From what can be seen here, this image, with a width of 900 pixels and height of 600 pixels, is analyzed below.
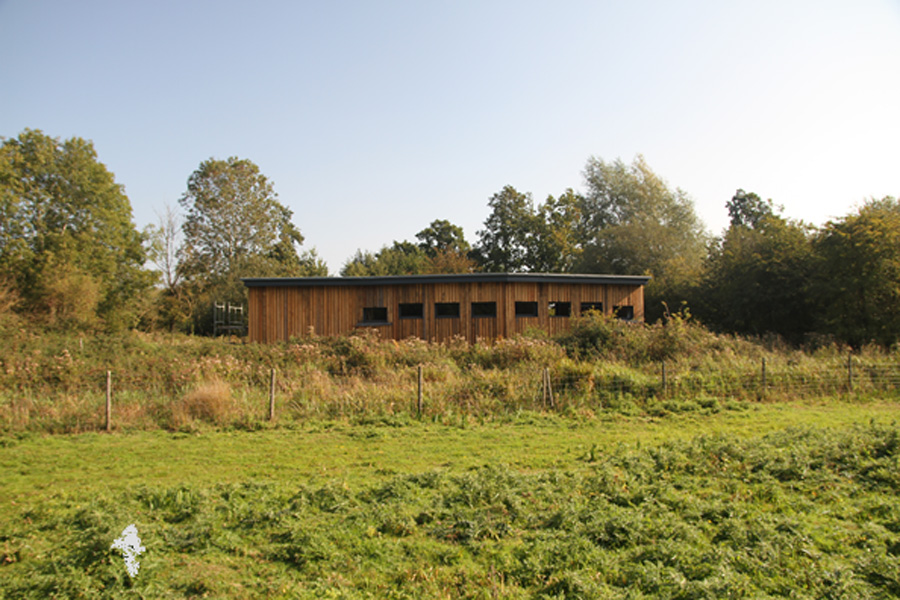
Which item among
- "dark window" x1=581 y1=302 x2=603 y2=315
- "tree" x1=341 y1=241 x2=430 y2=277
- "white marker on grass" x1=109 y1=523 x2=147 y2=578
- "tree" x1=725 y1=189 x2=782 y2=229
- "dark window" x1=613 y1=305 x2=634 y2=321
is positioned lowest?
"white marker on grass" x1=109 y1=523 x2=147 y2=578

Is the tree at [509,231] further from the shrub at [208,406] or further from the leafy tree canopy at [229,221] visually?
the shrub at [208,406]

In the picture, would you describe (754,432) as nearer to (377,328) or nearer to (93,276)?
(377,328)

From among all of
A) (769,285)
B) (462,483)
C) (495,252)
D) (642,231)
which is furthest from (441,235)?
(462,483)

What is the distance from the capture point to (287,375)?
1357cm

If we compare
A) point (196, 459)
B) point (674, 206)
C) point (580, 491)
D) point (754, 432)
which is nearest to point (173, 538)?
point (196, 459)

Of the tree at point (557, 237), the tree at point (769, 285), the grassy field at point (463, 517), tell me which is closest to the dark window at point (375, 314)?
the grassy field at point (463, 517)

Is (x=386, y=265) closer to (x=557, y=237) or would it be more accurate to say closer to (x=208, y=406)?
(x=557, y=237)

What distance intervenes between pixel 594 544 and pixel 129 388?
11.1 meters

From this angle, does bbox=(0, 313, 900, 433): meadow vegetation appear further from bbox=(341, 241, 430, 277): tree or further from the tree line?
bbox=(341, 241, 430, 277): tree

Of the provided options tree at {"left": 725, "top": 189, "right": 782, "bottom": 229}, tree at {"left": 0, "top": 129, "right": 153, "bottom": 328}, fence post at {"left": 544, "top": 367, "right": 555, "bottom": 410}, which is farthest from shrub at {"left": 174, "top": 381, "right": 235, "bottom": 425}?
tree at {"left": 725, "top": 189, "right": 782, "bottom": 229}

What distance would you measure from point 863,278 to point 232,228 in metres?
41.0

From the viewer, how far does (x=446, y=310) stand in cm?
2209

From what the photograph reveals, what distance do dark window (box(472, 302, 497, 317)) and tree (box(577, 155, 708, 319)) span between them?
11.0 m

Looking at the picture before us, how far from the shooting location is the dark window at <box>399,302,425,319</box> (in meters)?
21.0
